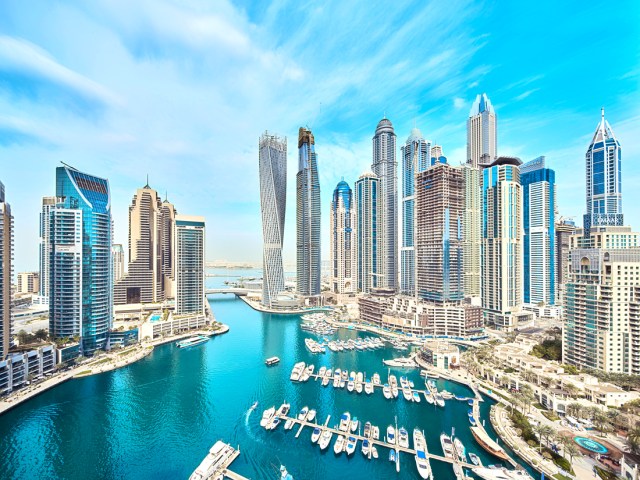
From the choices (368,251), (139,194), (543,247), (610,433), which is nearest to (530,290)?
(543,247)

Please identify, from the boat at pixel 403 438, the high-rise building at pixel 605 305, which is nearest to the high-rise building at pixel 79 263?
the boat at pixel 403 438

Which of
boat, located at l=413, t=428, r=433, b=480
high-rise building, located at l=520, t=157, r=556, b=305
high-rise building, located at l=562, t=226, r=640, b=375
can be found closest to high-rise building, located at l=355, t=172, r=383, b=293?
high-rise building, located at l=520, t=157, r=556, b=305

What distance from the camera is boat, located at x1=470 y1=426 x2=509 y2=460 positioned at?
23734 millimetres

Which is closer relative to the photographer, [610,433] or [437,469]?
[437,469]

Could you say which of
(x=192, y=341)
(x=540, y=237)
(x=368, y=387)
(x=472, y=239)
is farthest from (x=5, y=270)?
(x=540, y=237)

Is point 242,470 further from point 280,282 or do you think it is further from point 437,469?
point 280,282

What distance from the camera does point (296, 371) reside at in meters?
40.7

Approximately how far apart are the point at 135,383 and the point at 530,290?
8025cm

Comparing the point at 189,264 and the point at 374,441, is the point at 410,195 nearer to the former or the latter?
the point at 189,264

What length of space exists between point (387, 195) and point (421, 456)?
332 ft

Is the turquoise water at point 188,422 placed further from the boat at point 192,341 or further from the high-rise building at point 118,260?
the high-rise building at point 118,260

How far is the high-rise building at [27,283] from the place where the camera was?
323 feet

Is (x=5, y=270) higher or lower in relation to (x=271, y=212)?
lower

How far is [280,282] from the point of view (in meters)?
94.6
